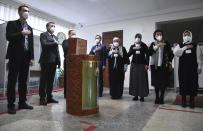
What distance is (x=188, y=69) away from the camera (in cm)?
249

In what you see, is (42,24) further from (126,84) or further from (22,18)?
(126,84)

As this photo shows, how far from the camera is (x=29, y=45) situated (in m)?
2.22

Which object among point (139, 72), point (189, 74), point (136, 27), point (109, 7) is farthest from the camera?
point (136, 27)

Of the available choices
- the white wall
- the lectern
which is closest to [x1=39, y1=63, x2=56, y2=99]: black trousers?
the lectern

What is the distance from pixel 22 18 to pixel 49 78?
1.08 m

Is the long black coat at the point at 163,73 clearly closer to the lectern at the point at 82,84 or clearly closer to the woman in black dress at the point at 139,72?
the woman in black dress at the point at 139,72

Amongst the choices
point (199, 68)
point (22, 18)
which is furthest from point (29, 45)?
point (199, 68)

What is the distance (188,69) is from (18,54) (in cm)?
272

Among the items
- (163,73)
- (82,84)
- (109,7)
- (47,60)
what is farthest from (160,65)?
(109,7)

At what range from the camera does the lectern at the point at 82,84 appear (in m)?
1.87

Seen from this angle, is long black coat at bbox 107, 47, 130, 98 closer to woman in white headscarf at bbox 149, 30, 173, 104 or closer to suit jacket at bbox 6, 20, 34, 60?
woman in white headscarf at bbox 149, 30, 173, 104

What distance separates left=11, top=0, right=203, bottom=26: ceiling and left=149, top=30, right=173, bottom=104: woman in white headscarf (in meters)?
2.37

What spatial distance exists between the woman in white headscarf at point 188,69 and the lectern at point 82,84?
158cm

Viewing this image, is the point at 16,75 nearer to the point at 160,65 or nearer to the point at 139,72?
the point at 139,72
